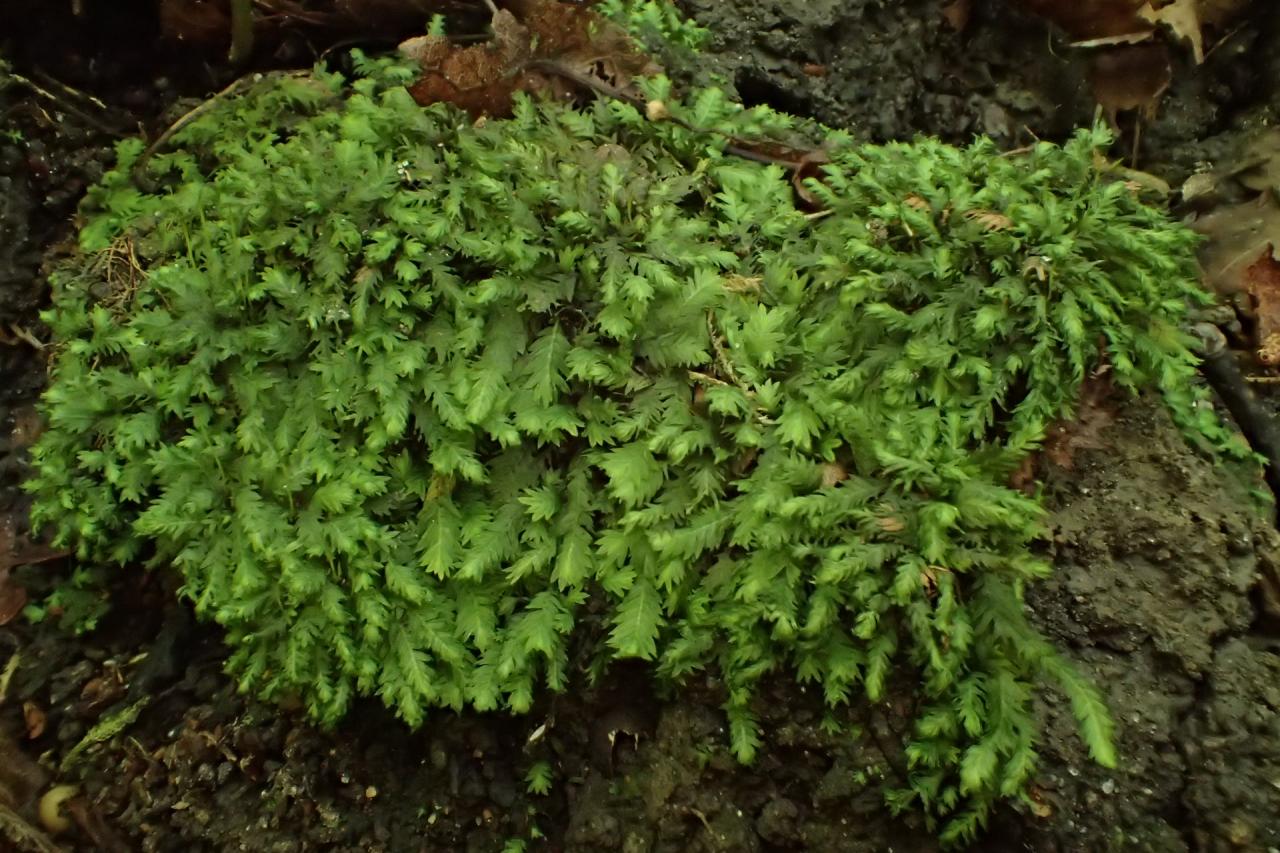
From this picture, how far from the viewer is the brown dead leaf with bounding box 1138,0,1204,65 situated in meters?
2.88

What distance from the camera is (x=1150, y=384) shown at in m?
2.14

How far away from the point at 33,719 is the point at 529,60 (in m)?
2.55

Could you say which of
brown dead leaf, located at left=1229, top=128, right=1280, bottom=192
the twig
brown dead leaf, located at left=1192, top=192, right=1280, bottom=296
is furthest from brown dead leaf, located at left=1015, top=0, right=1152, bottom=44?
the twig

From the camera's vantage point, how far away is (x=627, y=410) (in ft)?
7.02

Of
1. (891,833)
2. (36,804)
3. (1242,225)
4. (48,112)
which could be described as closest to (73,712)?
(36,804)

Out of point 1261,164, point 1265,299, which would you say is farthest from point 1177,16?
point 1265,299

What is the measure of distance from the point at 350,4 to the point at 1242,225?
2952 millimetres

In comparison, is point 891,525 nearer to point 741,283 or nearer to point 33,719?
point 741,283

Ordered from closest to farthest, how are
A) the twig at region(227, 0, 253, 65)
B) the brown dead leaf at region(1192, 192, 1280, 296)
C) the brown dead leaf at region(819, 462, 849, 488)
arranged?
the brown dead leaf at region(819, 462, 849, 488) → the brown dead leaf at region(1192, 192, 1280, 296) → the twig at region(227, 0, 253, 65)

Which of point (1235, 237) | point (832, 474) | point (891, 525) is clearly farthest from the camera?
point (1235, 237)

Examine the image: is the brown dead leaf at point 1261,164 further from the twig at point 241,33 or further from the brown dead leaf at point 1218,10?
the twig at point 241,33

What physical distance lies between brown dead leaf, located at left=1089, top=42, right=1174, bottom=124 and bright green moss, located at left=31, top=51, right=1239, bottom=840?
0.89 meters

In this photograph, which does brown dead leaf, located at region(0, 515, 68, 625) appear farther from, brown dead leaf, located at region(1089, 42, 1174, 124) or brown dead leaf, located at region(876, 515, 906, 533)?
brown dead leaf, located at region(1089, 42, 1174, 124)

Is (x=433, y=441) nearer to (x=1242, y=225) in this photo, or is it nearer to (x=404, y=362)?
(x=404, y=362)
